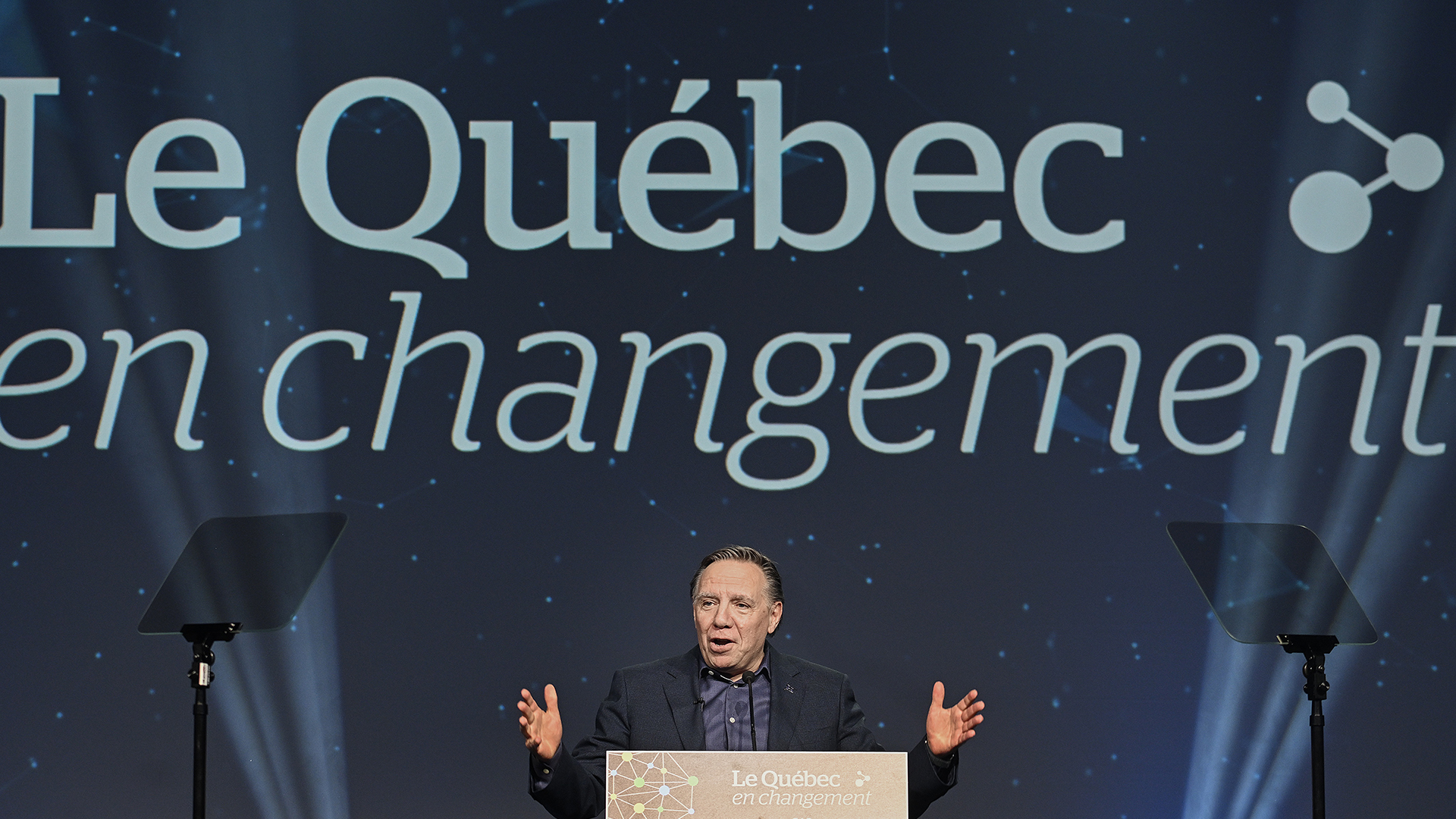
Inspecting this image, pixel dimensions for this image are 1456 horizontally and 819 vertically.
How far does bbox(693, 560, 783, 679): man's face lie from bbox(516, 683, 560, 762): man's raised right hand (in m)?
0.50

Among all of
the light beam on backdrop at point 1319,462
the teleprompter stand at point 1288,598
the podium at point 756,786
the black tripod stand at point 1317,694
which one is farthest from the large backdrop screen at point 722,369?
the podium at point 756,786

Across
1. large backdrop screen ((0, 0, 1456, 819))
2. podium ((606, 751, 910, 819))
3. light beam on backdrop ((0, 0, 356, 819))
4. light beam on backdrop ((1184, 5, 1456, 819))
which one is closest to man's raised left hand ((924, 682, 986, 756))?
podium ((606, 751, 910, 819))

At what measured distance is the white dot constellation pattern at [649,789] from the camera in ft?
8.21

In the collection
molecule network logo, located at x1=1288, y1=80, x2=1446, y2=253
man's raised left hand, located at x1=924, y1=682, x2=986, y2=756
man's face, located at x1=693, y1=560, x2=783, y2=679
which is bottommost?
man's raised left hand, located at x1=924, y1=682, x2=986, y2=756

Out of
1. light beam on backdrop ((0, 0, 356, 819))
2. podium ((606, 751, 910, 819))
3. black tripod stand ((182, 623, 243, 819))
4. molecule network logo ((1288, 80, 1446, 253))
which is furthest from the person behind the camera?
molecule network logo ((1288, 80, 1446, 253))

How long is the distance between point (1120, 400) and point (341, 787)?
8.19 ft

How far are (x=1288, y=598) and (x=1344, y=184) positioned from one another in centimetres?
140

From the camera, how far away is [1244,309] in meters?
4.18

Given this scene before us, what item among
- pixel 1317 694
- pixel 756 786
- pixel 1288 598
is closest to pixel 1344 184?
pixel 1288 598

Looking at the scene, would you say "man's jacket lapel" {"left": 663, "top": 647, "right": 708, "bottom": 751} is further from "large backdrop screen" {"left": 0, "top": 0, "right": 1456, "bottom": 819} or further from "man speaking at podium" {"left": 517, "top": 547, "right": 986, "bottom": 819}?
"large backdrop screen" {"left": 0, "top": 0, "right": 1456, "bottom": 819}

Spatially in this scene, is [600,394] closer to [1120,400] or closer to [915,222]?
[915,222]

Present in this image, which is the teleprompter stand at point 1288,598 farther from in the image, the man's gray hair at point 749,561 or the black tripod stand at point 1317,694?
the man's gray hair at point 749,561

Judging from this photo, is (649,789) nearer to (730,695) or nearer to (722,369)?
(730,695)

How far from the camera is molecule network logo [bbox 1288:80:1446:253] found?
421 cm
